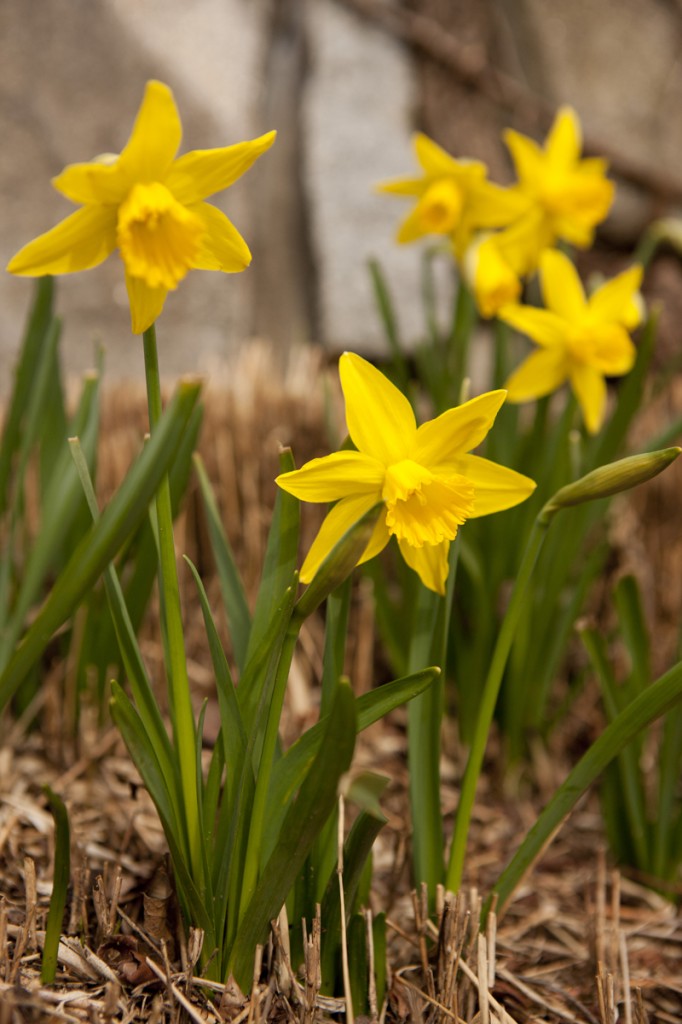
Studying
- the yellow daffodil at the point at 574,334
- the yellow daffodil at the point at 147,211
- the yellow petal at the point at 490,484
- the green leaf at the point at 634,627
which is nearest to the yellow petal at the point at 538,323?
the yellow daffodil at the point at 574,334

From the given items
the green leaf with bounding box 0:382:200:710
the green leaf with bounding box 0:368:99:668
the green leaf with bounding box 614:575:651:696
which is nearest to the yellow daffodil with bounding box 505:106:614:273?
the green leaf with bounding box 614:575:651:696

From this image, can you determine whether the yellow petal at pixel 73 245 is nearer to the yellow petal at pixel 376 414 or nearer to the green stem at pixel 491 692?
the yellow petal at pixel 376 414

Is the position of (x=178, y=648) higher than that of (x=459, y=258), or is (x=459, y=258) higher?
(x=459, y=258)

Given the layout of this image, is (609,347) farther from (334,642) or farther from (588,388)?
(334,642)

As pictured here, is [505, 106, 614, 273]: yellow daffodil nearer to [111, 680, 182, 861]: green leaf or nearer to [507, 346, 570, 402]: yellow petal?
[507, 346, 570, 402]: yellow petal

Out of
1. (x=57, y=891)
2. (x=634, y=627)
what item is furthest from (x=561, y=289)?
(x=57, y=891)

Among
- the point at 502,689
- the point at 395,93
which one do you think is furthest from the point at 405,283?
the point at 502,689

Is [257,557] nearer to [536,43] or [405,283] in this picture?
[405,283]
